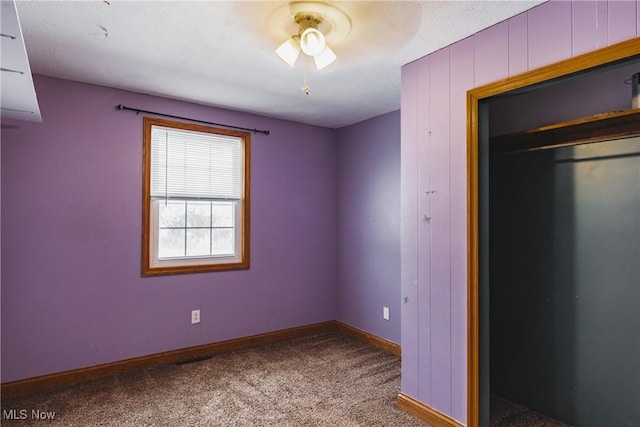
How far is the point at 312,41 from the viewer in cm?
191

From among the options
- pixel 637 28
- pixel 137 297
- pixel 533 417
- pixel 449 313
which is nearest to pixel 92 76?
pixel 137 297

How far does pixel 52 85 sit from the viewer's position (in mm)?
2947

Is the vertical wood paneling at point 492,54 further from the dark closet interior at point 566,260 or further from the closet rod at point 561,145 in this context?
the closet rod at point 561,145

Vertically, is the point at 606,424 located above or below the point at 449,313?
below

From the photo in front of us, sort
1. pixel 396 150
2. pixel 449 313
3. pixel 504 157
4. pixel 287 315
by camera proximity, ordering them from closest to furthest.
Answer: pixel 449 313 < pixel 504 157 < pixel 396 150 < pixel 287 315

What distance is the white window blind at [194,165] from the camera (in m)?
3.45

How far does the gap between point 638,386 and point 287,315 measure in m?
3.00

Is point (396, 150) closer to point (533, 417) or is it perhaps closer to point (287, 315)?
point (287, 315)

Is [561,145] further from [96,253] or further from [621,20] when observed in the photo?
[96,253]

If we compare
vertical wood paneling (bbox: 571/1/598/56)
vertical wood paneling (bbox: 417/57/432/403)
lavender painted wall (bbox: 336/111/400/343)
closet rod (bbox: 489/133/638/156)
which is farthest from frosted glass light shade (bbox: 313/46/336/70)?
lavender painted wall (bbox: 336/111/400/343)

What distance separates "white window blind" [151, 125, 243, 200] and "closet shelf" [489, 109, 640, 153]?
8.15 feet

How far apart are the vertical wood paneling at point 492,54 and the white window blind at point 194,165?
2480 mm

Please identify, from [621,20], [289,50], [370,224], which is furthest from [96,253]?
[621,20]

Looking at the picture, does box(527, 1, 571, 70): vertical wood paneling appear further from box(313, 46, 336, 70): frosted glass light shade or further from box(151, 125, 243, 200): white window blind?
box(151, 125, 243, 200): white window blind
